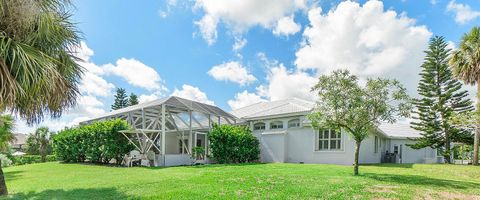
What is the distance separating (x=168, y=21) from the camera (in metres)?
15.7

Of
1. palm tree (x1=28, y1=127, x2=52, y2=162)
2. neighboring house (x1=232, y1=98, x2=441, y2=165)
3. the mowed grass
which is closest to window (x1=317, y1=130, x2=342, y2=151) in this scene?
neighboring house (x1=232, y1=98, x2=441, y2=165)

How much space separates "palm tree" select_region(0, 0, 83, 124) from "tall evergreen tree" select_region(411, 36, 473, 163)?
960 inches

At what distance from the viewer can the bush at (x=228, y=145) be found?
66.0 feet

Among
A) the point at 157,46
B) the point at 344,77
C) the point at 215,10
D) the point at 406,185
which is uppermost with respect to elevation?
the point at 215,10

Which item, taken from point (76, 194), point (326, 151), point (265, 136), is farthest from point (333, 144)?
point (76, 194)

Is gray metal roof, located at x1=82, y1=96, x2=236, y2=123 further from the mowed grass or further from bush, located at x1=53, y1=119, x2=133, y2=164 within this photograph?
the mowed grass

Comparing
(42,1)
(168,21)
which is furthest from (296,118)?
(42,1)

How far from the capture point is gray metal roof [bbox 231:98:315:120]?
2178 cm

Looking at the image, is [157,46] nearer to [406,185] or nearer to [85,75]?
[85,75]

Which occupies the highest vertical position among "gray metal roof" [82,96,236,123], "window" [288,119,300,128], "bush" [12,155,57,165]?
"gray metal roof" [82,96,236,123]

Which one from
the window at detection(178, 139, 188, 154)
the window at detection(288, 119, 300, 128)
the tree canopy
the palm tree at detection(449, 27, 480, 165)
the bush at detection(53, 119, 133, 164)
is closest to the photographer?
the tree canopy

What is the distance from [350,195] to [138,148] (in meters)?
13.6

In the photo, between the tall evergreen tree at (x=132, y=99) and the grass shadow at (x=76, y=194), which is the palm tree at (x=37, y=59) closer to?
the grass shadow at (x=76, y=194)

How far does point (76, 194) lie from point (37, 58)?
4.26m
